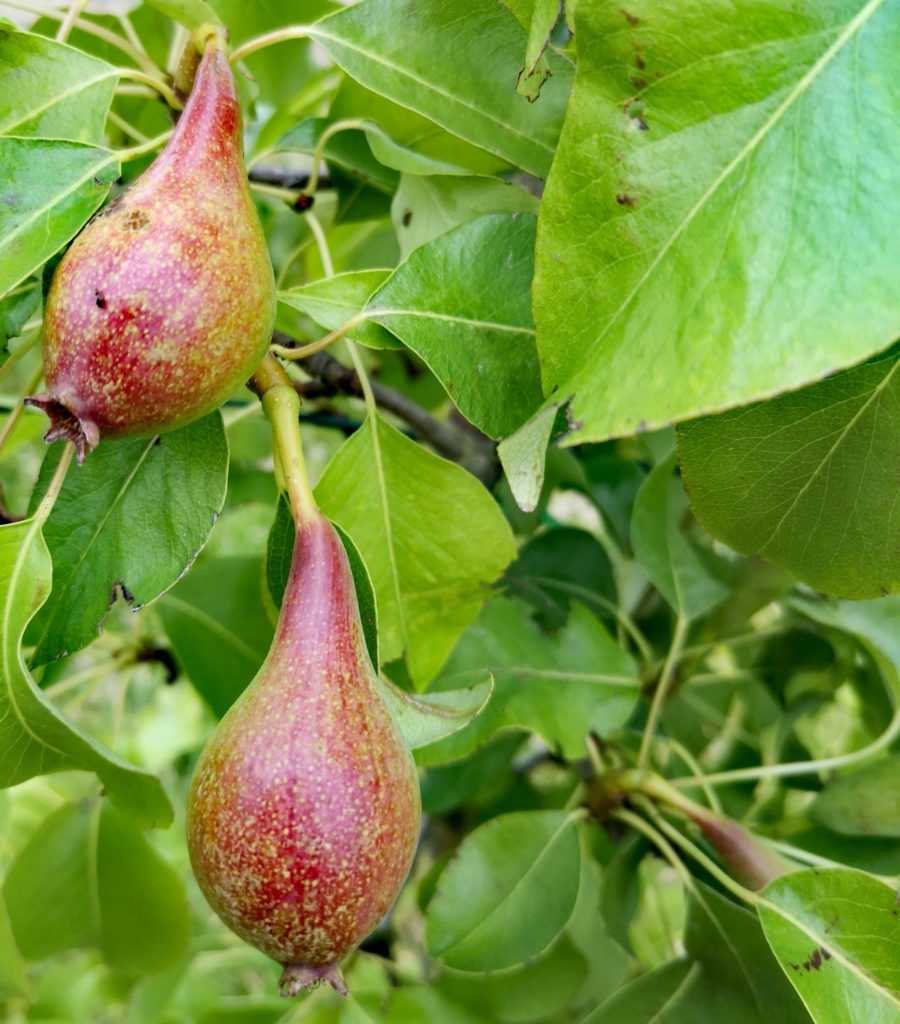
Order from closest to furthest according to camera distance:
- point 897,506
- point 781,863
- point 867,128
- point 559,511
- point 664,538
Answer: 1. point 867,128
2. point 897,506
3. point 781,863
4. point 664,538
5. point 559,511

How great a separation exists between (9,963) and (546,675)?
43 centimetres

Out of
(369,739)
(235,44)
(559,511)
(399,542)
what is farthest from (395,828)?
(559,511)

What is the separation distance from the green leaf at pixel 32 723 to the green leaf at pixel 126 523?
5cm

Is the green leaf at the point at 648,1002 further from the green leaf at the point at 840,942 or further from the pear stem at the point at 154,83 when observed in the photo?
the pear stem at the point at 154,83

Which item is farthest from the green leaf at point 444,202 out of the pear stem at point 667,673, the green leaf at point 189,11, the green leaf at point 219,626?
the pear stem at point 667,673

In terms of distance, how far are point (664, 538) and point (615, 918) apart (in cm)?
27

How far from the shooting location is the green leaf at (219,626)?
64 cm

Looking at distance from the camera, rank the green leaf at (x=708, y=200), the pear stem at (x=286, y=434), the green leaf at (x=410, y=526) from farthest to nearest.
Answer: the green leaf at (x=410, y=526) < the pear stem at (x=286, y=434) < the green leaf at (x=708, y=200)

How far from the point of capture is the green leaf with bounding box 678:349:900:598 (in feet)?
1.41

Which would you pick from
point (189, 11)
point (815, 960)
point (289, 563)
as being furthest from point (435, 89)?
point (815, 960)

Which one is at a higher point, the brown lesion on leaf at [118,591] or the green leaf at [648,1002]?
the brown lesion on leaf at [118,591]

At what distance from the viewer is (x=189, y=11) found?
0.46 m

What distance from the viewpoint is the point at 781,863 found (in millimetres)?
616

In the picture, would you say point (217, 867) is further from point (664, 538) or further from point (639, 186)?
point (664, 538)
